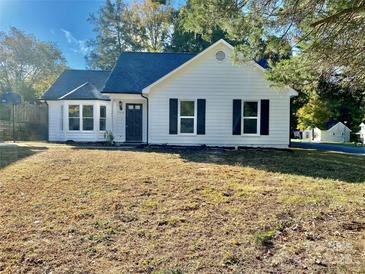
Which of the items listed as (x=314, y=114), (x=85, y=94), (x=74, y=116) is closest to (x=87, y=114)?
(x=74, y=116)

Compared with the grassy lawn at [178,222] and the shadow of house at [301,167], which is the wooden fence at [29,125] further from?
the grassy lawn at [178,222]

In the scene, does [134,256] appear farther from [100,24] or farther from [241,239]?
[100,24]

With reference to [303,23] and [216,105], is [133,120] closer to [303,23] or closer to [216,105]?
[216,105]

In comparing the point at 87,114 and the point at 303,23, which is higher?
the point at 303,23

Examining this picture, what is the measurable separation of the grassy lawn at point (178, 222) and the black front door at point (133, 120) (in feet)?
28.4

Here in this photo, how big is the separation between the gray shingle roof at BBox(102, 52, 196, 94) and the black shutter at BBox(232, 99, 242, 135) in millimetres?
4621

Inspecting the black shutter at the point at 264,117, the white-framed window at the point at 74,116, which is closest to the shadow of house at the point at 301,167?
the black shutter at the point at 264,117

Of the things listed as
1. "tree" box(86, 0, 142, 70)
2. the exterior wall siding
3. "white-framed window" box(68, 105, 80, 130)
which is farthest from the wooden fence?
"tree" box(86, 0, 142, 70)

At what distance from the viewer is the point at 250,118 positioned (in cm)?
1538

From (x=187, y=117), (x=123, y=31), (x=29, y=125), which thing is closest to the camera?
(x=187, y=117)

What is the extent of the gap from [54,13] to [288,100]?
2806 centimetres

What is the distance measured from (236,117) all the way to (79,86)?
10259 millimetres

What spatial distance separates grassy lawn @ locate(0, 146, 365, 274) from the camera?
356cm

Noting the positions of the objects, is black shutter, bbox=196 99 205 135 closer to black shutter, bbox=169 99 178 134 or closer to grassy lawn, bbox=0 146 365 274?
black shutter, bbox=169 99 178 134
